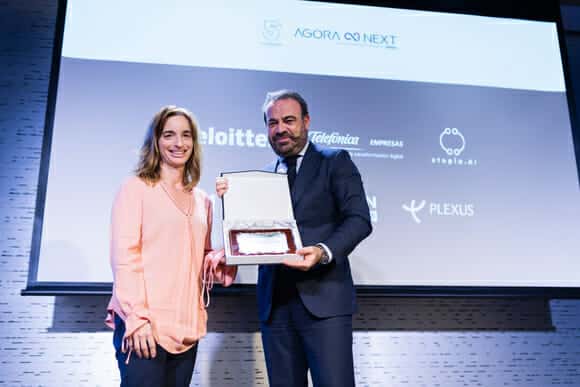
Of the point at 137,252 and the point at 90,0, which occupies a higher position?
Result: the point at 90,0

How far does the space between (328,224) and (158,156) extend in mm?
561

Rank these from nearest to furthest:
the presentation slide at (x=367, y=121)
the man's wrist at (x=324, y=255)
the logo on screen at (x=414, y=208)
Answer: the man's wrist at (x=324, y=255)
the presentation slide at (x=367, y=121)
the logo on screen at (x=414, y=208)

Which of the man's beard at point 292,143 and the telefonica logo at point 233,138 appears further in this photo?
the telefonica logo at point 233,138

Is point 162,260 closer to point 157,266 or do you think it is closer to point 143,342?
point 157,266

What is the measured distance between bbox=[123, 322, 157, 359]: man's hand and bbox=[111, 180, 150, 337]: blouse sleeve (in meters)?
0.01

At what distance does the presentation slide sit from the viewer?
2092 millimetres

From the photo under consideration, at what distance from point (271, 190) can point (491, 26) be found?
1808 mm

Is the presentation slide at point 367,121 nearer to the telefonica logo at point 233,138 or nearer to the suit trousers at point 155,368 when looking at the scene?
the telefonica logo at point 233,138

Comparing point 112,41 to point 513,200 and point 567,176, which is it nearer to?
point 513,200

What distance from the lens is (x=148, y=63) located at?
220 centimetres

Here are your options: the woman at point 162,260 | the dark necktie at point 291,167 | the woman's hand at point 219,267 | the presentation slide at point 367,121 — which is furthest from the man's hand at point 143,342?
the presentation slide at point 367,121

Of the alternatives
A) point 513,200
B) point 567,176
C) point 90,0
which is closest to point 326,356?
point 513,200

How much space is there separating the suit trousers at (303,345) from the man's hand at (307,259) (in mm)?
159

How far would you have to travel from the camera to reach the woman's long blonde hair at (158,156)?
1407 millimetres
